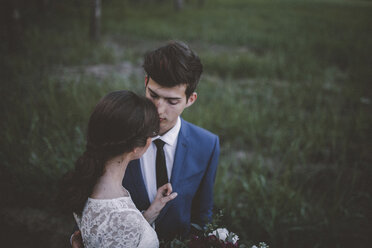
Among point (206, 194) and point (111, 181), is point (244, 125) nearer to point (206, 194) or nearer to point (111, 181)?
point (206, 194)

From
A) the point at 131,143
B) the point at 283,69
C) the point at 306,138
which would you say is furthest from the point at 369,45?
the point at 131,143

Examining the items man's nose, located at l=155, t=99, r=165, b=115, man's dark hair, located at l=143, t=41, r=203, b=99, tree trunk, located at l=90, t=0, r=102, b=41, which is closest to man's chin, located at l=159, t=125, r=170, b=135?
man's nose, located at l=155, t=99, r=165, b=115

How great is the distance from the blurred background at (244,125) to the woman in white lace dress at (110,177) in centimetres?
93

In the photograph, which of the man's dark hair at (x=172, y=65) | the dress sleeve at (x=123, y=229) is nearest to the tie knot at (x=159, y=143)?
the man's dark hair at (x=172, y=65)

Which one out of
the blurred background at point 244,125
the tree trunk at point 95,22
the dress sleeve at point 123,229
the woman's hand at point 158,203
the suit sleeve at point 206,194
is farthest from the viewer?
the tree trunk at point 95,22

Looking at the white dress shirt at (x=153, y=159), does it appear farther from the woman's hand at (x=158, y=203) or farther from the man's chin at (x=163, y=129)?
the woman's hand at (x=158, y=203)

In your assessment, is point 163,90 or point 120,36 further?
point 120,36

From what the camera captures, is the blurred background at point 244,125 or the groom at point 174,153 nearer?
the groom at point 174,153

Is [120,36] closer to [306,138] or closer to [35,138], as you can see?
[35,138]

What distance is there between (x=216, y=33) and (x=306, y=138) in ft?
20.4

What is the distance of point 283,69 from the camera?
18.1ft

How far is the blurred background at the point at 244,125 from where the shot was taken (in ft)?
7.52

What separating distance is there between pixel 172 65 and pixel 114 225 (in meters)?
0.94

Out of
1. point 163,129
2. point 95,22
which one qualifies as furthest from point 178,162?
point 95,22
